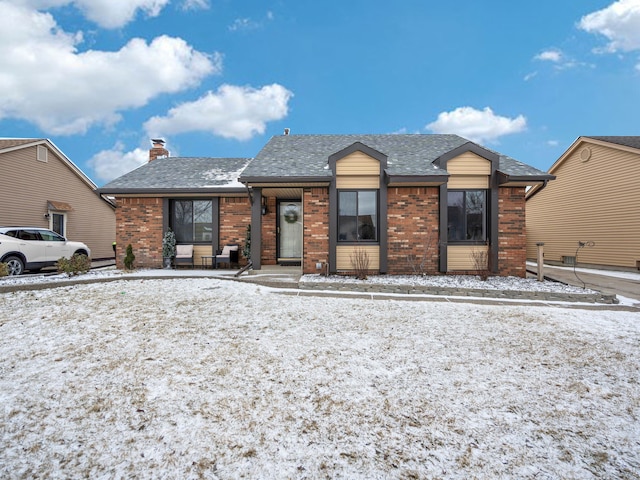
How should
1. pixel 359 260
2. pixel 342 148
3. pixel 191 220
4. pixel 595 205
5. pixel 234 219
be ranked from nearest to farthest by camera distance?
pixel 359 260 → pixel 234 219 → pixel 191 220 → pixel 342 148 → pixel 595 205

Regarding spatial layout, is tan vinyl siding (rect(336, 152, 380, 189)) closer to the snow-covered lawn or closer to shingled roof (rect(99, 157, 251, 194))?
shingled roof (rect(99, 157, 251, 194))

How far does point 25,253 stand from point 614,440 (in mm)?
13937

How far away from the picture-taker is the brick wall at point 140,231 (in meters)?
10.5

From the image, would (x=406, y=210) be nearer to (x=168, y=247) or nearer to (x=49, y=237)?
(x=168, y=247)

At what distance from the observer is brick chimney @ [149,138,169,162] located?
541 inches

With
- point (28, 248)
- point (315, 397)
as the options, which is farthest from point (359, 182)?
point (28, 248)

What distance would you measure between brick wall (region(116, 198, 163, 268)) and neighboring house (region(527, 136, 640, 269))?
1352 centimetres

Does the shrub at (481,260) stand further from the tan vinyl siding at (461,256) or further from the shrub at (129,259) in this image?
the shrub at (129,259)

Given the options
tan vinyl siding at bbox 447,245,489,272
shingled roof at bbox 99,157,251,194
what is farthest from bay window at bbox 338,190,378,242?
shingled roof at bbox 99,157,251,194

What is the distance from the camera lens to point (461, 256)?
907cm

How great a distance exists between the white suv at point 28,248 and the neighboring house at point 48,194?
2.84 meters

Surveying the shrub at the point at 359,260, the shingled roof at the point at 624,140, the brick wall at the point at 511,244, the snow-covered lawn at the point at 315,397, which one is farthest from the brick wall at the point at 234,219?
the shingled roof at the point at 624,140

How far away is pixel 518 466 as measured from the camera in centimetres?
201

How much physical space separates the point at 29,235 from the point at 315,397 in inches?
476
